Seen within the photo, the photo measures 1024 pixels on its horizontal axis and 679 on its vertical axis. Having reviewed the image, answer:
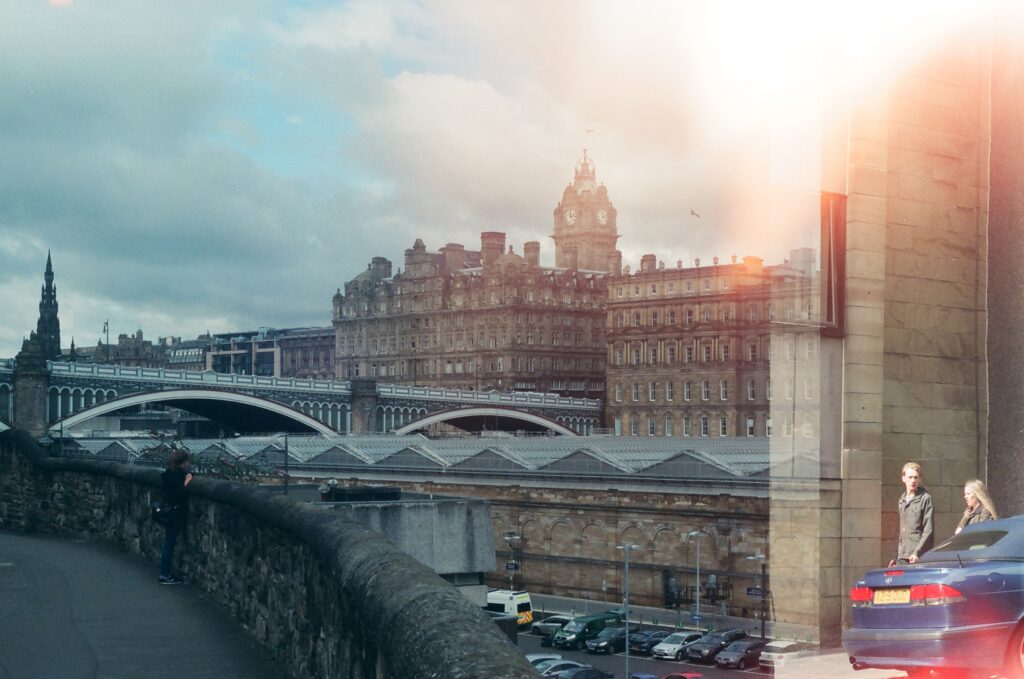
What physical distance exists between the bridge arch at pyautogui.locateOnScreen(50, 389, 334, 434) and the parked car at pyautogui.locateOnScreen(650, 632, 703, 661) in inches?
1656

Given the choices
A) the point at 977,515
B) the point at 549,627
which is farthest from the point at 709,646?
the point at 977,515

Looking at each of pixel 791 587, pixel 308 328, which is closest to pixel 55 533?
pixel 791 587

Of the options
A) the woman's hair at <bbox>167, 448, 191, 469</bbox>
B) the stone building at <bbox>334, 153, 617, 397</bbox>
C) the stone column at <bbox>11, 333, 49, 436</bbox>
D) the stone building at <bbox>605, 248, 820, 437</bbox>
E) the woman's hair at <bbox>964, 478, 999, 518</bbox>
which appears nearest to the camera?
the woman's hair at <bbox>964, 478, 999, 518</bbox>

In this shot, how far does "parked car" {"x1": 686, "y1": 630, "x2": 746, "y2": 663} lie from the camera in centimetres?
3247

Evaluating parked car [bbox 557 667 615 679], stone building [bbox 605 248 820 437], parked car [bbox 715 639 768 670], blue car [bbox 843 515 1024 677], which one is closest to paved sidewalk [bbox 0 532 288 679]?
blue car [bbox 843 515 1024 677]

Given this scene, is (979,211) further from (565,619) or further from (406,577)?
(565,619)

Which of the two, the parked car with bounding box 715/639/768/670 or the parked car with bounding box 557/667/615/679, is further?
the parked car with bounding box 715/639/768/670

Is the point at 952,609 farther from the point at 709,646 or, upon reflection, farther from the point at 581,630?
the point at 581,630

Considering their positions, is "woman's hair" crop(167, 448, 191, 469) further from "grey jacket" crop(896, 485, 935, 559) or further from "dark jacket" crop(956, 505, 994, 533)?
"dark jacket" crop(956, 505, 994, 533)

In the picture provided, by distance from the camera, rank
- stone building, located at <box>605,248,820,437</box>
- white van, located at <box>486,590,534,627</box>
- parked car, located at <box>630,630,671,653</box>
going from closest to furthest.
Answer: parked car, located at <box>630,630,671,653</box> < white van, located at <box>486,590,534,627</box> < stone building, located at <box>605,248,820,437</box>

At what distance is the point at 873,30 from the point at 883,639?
374 centimetres

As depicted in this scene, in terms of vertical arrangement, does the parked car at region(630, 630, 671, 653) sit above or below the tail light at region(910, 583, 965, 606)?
below

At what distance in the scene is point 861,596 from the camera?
6191 mm

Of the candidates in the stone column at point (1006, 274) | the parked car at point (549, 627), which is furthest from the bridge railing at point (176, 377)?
the stone column at point (1006, 274)
